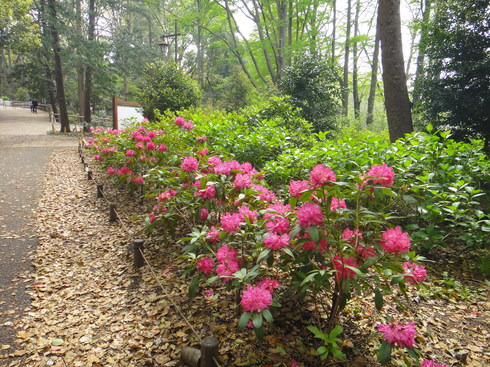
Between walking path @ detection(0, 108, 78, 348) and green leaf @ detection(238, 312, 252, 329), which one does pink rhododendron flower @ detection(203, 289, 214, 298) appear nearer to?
green leaf @ detection(238, 312, 252, 329)

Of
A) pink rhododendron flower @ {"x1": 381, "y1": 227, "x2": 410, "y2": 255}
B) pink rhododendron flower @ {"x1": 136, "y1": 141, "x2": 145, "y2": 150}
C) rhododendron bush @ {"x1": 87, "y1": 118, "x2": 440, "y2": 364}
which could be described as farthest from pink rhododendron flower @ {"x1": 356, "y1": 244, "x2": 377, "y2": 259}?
pink rhododendron flower @ {"x1": 136, "y1": 141, "x2": 145, "y2": 150}

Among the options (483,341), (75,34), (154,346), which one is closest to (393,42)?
(483,341)

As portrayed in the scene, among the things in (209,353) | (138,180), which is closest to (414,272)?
(209,353)

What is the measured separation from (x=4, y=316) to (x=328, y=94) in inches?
307

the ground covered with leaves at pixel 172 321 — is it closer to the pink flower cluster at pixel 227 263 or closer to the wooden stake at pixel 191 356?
the wooden stake at pixel 191 356

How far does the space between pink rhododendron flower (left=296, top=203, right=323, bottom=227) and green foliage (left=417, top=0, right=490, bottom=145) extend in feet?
18.2

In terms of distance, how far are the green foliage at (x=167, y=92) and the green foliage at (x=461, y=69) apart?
6.96 m

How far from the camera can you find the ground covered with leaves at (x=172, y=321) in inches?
71.1

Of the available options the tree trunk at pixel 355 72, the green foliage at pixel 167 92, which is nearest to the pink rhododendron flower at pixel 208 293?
the green foliage at pixel 167 92

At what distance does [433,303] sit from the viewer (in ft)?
7.36

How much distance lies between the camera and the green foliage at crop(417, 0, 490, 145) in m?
5.12

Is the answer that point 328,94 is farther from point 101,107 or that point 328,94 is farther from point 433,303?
point 101,107

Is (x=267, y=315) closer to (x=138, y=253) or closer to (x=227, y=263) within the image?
(x=227, y=263)

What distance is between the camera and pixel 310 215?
4.03 ft
